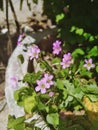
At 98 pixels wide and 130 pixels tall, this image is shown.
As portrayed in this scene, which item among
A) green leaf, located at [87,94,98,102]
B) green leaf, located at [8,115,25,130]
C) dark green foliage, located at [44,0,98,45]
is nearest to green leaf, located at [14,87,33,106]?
green leaf, located at [8,115,25,130]

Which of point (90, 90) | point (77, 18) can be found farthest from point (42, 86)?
point (77, 18)

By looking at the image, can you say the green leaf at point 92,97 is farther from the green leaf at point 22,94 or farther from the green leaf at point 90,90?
the green leaf at point 22,94

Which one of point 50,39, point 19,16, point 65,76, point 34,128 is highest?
point 19,16

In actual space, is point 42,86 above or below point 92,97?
above

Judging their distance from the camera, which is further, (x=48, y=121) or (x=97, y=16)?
(x=97, y=16)

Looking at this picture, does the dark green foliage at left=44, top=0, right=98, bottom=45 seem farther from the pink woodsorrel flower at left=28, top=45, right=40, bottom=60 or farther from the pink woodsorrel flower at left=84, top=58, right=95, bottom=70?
the pink woodsorrel flower at left=28, top=45, right=40, bottom=60

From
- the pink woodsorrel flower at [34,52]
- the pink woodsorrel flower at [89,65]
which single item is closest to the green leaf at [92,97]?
the pink woodsorrel flower at [89,65]

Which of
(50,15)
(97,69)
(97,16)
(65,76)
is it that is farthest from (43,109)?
(50,15)

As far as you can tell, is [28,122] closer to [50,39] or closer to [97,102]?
[97,102]

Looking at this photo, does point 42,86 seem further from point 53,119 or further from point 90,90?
point 90,90
